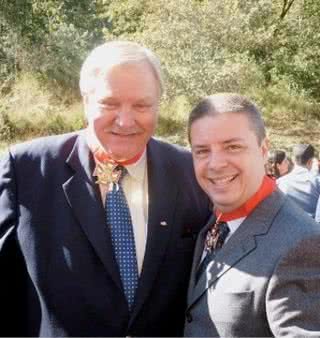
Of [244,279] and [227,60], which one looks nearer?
[244,279]

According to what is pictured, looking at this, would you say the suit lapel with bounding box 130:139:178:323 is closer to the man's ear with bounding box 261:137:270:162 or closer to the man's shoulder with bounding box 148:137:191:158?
the man's shoulder with bounding box 148:137:191:158

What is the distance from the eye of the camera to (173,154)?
8.92 feet

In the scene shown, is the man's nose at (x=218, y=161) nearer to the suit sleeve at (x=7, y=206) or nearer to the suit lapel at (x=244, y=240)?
the suit lapel at (x=244, y=240)

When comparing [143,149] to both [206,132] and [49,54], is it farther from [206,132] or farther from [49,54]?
[49,54]

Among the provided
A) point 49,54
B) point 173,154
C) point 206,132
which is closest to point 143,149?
point 173,154

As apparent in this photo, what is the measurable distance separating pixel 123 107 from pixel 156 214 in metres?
0.47

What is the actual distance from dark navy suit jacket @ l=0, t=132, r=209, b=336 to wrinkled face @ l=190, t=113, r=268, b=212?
0.36 meters

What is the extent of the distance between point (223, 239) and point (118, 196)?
474mm

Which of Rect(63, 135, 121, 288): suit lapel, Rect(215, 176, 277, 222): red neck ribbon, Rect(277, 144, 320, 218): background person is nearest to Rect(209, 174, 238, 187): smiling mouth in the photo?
Rect(215, 176, 277, 222): red neck ribbon

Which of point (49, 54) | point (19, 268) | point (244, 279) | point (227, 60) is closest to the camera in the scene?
point (244, 279)

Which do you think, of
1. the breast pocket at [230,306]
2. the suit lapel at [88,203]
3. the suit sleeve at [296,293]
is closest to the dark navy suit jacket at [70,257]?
the suit lapel at [88,203]

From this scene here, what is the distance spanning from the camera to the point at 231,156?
7.28 ft

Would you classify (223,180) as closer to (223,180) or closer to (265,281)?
(223,180)

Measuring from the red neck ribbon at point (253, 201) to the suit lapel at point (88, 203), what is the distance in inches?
18.9
